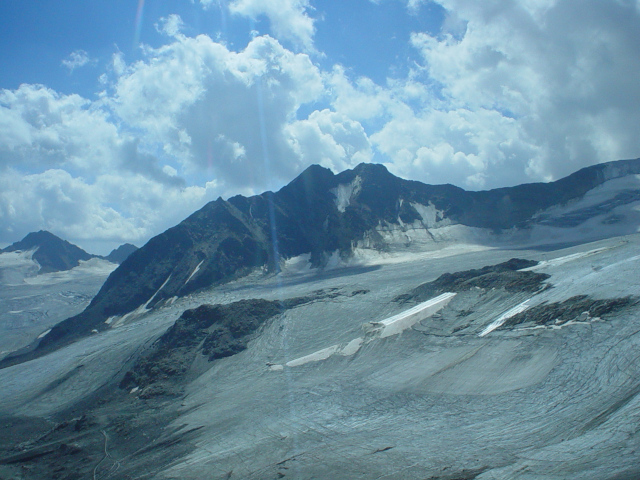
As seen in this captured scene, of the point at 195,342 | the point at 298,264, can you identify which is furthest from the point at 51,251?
the point at 195,342

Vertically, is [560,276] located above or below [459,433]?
above

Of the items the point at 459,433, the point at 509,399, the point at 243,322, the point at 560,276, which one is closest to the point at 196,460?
the point at 459,433

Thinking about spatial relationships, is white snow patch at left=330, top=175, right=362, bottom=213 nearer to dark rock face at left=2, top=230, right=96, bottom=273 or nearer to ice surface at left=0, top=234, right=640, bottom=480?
ice surface at left=0, top=234, right=640, bottom=480

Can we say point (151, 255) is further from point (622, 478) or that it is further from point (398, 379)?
point (622, 478)

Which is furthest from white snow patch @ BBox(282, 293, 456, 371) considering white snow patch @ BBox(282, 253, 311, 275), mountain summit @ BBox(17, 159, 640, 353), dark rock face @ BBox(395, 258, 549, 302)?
white snow patch @ BBox(282, 253, 311, 275)

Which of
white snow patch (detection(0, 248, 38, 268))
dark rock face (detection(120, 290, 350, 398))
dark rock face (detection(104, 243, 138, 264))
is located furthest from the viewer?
dark rock face (detection(104, 243, 138, 264))

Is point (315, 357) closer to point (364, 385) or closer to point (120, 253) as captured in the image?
point (364, 385)
